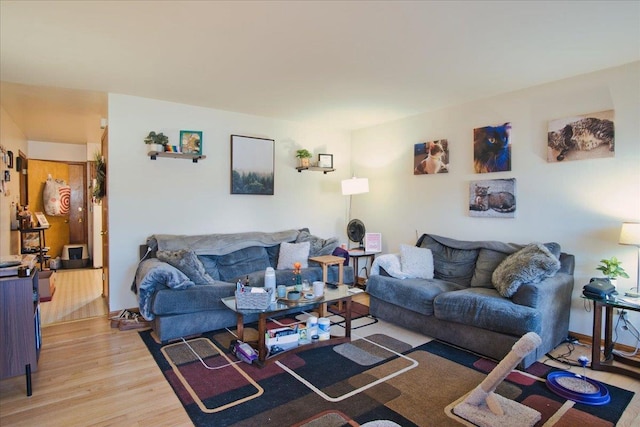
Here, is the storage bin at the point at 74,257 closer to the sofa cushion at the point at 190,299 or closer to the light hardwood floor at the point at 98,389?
the light hardwood floor at the point at 98,389

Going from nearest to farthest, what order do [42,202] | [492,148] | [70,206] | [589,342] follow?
[589,342]
[492,148]
[42,202]
[70,206]

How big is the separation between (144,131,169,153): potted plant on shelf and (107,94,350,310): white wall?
0.42 feet

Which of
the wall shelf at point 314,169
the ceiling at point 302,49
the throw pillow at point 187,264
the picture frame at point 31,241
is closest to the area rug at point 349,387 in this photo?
the throw pillow at point 187,264

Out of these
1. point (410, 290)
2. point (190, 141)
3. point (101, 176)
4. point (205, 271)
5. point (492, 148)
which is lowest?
point (410, 290)

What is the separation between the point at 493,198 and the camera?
12.8 feet

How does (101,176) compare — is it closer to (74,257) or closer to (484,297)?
(74,257)

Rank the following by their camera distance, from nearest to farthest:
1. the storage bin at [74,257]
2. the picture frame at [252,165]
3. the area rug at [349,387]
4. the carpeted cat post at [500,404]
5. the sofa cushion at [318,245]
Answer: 1. the carpeted cat post at [500,404]
2. the area rug at [349,387]
3. the sofa cushion at [318,245]
4. the picture frame at [252,165]
5. the storage bin at [74,257]

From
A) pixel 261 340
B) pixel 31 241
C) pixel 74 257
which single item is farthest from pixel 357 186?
pixel 31 241

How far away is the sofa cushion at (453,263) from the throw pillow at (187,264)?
8.21 ft

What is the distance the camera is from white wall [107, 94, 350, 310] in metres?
3.91

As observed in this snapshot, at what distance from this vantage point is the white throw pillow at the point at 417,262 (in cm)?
390

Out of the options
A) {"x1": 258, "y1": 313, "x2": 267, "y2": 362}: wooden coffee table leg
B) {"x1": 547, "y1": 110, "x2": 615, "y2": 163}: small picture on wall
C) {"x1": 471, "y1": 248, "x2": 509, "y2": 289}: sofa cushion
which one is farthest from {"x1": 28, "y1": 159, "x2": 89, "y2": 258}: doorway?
{"x1": 547, "y1": 110, "x2": 615, "y2": 163}: small picture on wall

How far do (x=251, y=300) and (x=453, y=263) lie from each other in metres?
2.32

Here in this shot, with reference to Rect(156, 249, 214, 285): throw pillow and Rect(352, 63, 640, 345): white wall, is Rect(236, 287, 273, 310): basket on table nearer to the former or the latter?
Rect(156, 249, 214, 285): throw pillow
